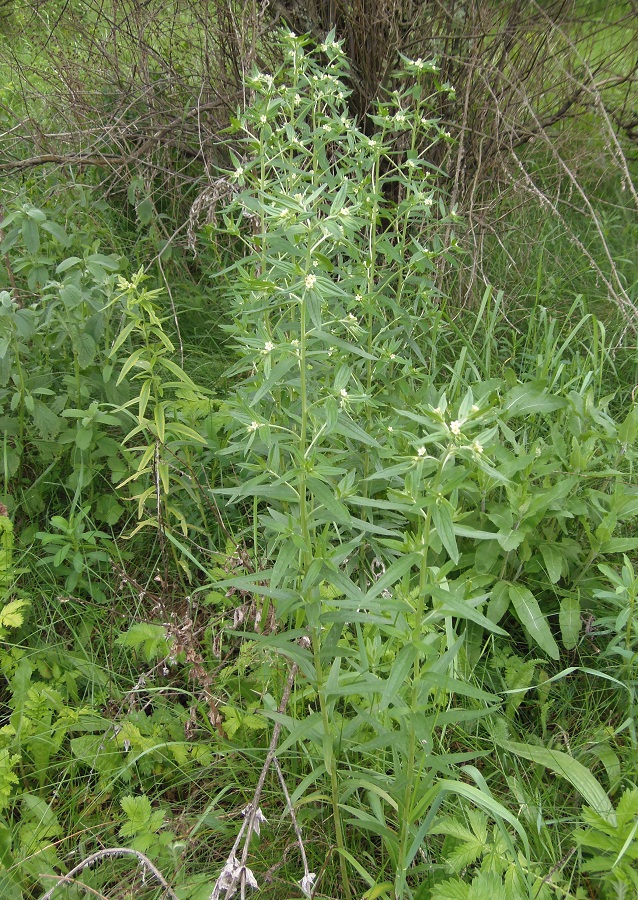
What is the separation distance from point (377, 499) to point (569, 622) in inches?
27.4

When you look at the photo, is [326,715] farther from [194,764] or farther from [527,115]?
[527,115]

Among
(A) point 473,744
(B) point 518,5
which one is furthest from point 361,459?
(B) point 518,5

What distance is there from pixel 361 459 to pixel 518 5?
251cm

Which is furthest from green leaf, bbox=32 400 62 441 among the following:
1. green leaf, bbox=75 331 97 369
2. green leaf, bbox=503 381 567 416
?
green leaf, bbox=503 381 567 416

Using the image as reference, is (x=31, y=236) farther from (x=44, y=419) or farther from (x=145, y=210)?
(x=145, y=210)

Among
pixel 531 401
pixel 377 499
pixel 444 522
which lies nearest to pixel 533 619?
pixel 377 499

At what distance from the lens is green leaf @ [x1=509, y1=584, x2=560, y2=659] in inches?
83.3

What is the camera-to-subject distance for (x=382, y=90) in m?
3.57

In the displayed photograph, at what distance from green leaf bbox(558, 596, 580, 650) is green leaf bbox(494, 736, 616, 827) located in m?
0.34

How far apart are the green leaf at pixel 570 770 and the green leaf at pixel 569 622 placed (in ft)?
1.13

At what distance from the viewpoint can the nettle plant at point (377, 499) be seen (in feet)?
4.65

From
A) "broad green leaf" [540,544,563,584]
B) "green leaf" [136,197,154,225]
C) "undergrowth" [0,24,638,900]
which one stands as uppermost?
"green leaf" [136,197,154,225]

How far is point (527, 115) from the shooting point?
158 inches

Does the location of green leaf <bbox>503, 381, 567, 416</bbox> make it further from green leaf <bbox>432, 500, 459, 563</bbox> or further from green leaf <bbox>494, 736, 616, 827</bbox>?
green leaf <bbox>432, 500, 459, 563</bbox>
